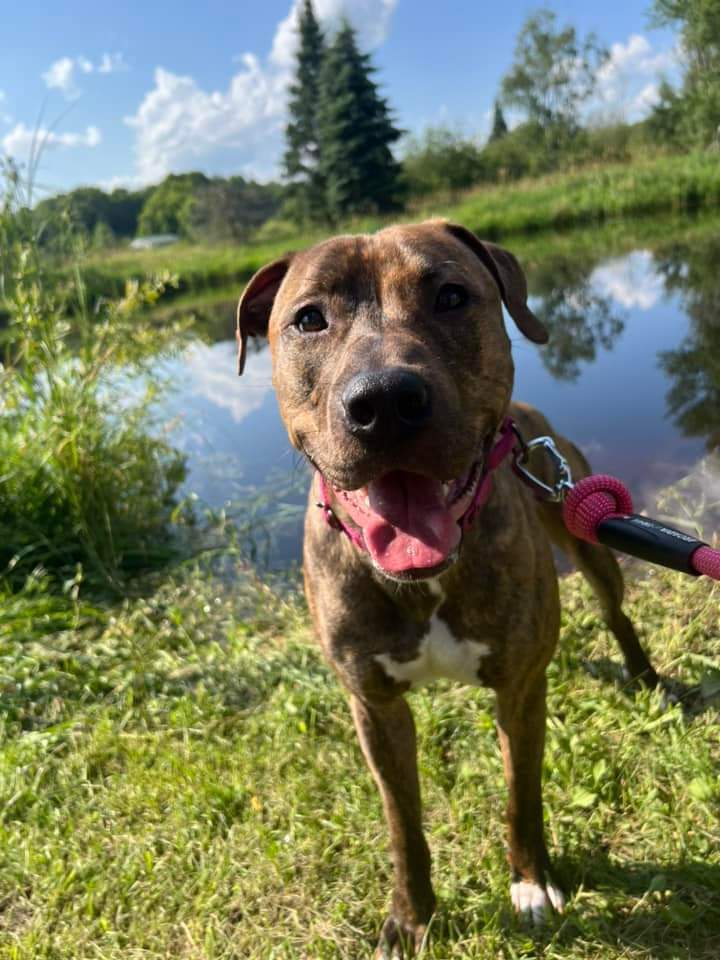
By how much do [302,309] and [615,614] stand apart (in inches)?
75.7

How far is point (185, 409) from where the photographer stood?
31.2 ft

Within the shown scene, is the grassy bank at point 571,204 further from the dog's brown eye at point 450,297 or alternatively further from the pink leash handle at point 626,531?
the pink leash handle at point 626,531

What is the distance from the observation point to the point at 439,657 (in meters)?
2.05

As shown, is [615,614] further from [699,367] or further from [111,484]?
[699,367]

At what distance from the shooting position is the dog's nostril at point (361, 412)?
61.4 inches

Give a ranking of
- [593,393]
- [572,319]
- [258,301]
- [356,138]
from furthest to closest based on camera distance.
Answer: [356,138] < [572,319] < [593,393] < [258,301]

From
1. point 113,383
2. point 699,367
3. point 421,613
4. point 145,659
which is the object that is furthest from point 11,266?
point 699,367

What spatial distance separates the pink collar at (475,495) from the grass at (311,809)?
4.02 feet

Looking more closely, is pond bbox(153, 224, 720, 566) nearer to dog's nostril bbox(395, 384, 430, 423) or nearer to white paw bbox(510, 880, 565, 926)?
dog's nostril bbox(395, 384, 430, 423)

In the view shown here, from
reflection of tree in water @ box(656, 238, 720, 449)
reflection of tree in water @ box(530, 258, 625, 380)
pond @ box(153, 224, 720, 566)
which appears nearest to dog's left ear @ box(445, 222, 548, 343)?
pond @ box(153, 224, 720, 566)

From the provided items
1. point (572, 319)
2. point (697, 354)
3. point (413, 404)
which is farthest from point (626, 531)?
point (572, 319)

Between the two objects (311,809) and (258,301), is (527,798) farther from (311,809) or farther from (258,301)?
(258,301)

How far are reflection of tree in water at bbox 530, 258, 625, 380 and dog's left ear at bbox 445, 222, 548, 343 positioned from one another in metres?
6.19

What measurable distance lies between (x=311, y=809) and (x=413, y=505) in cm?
159
